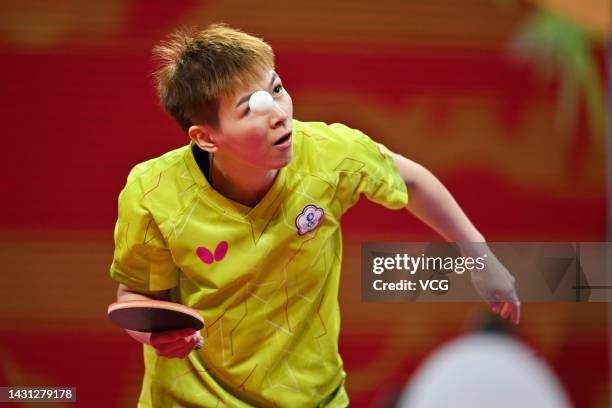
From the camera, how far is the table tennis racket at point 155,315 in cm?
125

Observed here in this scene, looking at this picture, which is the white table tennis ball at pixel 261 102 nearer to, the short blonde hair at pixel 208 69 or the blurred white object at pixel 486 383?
the short blonde hair at pixel 208 69

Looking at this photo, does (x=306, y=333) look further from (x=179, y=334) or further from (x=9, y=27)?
(x=9, y=27)

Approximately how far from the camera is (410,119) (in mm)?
1943

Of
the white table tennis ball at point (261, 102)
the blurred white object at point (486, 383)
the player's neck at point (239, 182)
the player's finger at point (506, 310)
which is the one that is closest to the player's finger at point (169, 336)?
the player's neck at point (239, 182)

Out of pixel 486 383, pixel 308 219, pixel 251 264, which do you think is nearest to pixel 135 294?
pixel 251 264

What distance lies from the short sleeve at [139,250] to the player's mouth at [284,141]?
205 mm

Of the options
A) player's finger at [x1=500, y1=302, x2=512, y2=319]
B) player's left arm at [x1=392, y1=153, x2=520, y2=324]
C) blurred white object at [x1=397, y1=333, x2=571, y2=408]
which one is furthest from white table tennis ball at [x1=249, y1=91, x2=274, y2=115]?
blurred white object at [x1=397, y1=333, x2=571, y2=408]

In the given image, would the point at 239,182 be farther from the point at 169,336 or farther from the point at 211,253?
the point at 169,336

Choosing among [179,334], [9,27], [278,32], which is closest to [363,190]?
[179,334]

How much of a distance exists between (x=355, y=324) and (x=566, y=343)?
0.50 meters

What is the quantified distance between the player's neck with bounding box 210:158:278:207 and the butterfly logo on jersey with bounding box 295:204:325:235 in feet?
0.21

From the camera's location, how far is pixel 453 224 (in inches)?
60.8

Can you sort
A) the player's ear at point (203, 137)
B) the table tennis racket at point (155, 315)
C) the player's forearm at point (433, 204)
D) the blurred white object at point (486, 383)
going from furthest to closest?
1. the player's forearm at point (433, 204)
2. the player's ear at point (203, 137)
3. the table tennis racket at point (155, 315)
4. the blurred white object at point (486, 383)

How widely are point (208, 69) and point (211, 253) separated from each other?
0.26 m
